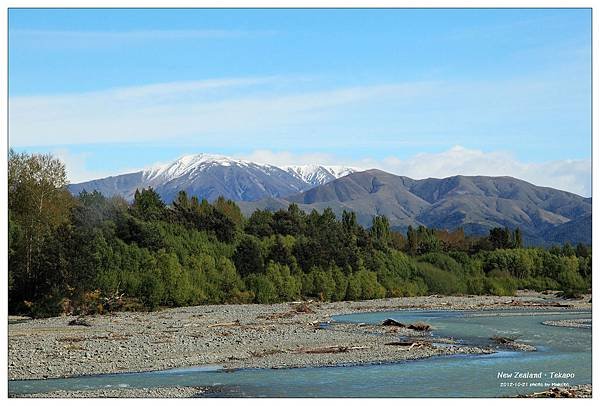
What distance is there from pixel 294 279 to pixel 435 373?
29.9 m

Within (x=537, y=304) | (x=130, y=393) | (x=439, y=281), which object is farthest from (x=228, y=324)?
(x=439, y=281)

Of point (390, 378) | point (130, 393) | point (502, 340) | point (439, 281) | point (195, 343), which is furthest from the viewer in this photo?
point (439, 281)

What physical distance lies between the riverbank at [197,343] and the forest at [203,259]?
9.13 ft

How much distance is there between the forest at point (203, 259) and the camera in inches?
1254

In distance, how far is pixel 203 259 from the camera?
145 feet

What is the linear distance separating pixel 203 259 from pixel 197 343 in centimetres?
2177

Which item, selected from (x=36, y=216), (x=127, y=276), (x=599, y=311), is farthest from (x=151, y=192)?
(x=599, y=311)

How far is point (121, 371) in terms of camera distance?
1755 centimetres

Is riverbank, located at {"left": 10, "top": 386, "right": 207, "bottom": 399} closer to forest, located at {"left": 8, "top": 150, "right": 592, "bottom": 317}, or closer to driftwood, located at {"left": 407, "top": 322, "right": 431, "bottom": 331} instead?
forest, located at {"left": 8, "top": 150, "right": 592, "bottom": 317}

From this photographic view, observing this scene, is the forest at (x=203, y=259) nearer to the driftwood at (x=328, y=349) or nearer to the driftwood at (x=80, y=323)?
the driftwood at (x=80, y=323)

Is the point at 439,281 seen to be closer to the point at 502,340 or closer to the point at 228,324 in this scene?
the point at 228,324

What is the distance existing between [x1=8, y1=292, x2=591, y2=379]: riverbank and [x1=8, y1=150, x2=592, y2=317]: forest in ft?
9.13

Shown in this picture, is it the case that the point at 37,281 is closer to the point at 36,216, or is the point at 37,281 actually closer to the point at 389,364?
the point at 36,216

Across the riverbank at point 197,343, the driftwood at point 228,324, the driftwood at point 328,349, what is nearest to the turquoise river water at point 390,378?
the riverbank at point 197,343
